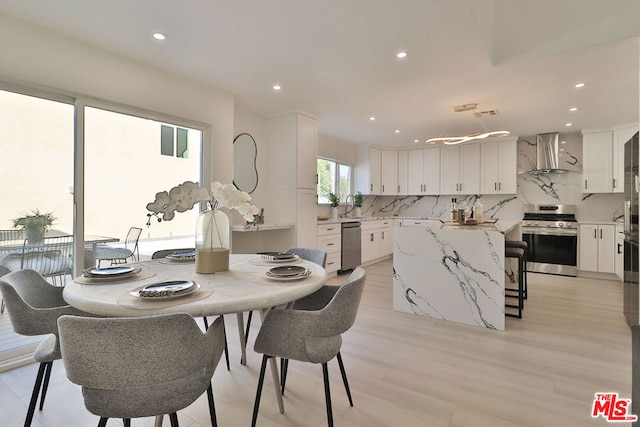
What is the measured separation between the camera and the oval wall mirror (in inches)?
167

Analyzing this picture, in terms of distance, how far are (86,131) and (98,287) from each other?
1.88m

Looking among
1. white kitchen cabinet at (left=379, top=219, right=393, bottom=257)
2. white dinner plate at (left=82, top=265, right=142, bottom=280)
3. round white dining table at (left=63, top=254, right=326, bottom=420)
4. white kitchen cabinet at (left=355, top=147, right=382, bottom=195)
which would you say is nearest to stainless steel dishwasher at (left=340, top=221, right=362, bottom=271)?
white kitchen cabinet at (left=379, top=219, right=393, bottom=257)

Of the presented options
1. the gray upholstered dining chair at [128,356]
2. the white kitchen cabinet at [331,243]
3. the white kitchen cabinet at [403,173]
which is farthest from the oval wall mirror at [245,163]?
→ the white kitchen cabinet at [403,173]

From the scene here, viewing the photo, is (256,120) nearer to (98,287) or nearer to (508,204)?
(98,287)

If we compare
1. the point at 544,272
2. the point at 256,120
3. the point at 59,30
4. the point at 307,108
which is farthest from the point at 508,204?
the point at 59,30

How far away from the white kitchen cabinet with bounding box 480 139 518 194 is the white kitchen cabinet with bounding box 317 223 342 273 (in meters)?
3.02

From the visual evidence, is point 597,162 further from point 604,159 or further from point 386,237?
point 386,237

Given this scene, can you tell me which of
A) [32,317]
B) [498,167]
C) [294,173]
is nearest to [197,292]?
[32,317]

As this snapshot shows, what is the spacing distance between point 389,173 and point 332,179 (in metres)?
1.44

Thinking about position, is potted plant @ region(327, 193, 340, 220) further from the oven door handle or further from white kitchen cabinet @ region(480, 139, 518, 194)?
the oven door handle

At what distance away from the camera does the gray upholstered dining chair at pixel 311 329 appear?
139 cm

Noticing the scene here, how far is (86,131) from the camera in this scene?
8.78ft

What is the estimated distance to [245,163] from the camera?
14.3 feet

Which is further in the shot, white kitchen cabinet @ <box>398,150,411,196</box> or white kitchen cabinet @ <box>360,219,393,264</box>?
white kitchen cabinet @ <box>398,150,411,196</box>
